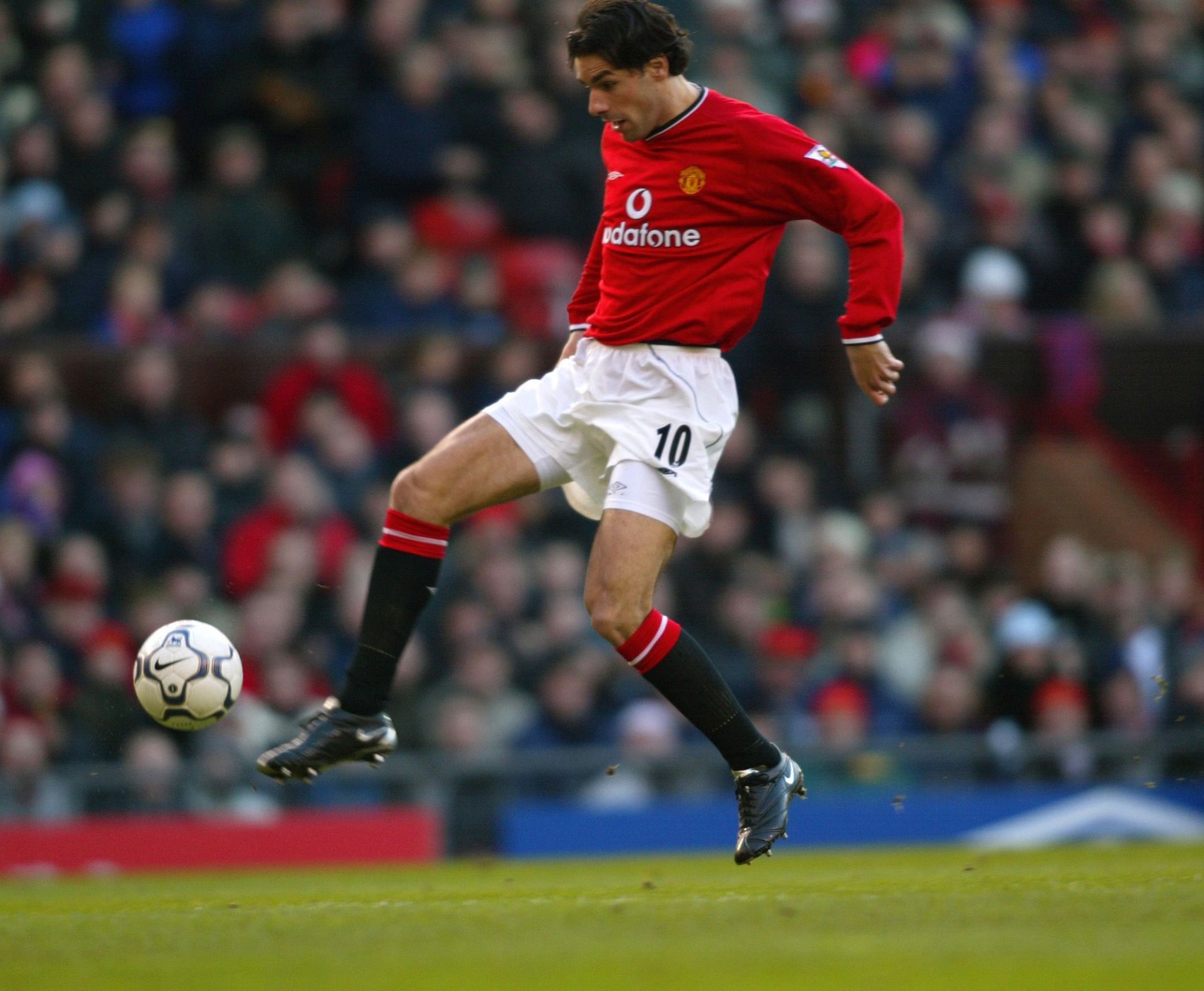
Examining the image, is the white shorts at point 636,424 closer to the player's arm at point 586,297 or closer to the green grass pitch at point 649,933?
the player's arm at point 586,297

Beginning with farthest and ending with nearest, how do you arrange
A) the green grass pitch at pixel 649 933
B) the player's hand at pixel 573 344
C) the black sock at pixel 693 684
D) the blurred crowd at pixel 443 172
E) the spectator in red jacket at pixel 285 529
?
A: 1. the blurred crowd at pixel 443 172
2. the spectator in red jacket at pixel 285 529
3. the player's hand at pixel 573 344
4. the black sock at pixel 693 684
5. the green grass pitch at pixel 649 933

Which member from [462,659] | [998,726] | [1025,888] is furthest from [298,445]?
[1025,888]

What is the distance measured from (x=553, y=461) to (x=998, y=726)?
5613mm

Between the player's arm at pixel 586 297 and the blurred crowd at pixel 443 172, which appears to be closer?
the player's arm at pixel 586 297

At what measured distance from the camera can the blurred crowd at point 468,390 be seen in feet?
34.6

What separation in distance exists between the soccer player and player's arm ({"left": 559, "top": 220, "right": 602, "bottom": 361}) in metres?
0.33

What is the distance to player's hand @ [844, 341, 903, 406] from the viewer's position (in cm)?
614

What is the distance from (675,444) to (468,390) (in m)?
5.27

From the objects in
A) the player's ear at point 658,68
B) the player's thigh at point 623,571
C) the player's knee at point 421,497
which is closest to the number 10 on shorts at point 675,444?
the player's thigh at point 623,571

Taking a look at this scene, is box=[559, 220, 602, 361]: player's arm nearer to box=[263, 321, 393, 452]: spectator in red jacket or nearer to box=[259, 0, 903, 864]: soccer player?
box=[259, 0, 903, 864]: soccer player

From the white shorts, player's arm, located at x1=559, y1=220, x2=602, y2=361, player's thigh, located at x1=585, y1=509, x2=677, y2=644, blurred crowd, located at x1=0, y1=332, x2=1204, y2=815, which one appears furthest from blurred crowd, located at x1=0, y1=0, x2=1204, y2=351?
player's thigh, located at x1=585, y1=509, x2=677, y2=644

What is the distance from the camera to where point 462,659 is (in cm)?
1071

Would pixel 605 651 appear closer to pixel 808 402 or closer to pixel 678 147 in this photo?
pixel 808 402

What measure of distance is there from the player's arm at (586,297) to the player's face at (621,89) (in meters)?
0.60
